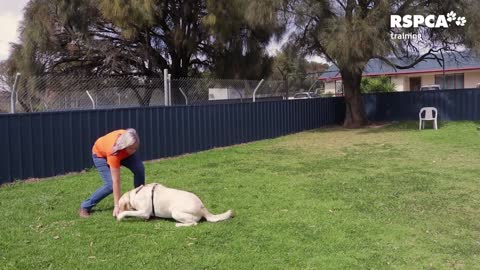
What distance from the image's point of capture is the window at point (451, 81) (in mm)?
36375

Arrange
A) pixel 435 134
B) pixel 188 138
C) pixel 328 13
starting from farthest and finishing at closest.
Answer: pixel 328 13
pixel 435 134
pixel 188 138

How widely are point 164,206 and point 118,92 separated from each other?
314 inches

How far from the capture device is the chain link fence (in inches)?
417

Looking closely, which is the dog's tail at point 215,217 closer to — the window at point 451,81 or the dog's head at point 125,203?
the dog's head at point 125,203

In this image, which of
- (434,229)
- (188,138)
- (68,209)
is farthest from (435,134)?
(68,209)

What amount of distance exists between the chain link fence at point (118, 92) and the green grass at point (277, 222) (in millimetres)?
2209

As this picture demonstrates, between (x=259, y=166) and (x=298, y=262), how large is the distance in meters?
6.01

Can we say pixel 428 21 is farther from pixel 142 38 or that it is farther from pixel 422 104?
pixel 142 38

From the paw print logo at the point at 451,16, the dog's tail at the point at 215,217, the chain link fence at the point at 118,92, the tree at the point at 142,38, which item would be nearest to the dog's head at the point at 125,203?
the dog's tail at the point at 215,217

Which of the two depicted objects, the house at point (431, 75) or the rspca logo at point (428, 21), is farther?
the house at point (431, 75)

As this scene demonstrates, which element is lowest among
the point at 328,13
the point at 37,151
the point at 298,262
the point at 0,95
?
the point at 298,262

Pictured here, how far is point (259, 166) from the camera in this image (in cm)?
1052

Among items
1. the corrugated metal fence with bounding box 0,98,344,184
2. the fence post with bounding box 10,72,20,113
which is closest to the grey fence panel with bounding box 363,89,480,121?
the corrugated metal fence with bounding box 0,98,344,184

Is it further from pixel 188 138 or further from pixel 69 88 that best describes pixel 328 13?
pixel 69 88
